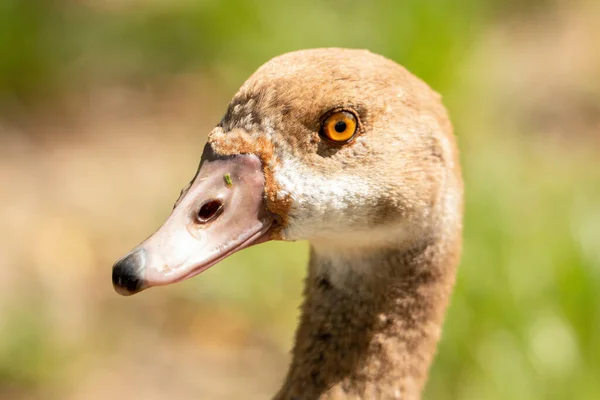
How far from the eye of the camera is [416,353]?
2.87 metres

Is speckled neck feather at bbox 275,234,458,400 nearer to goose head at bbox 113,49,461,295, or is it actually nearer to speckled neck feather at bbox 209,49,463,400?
speckled neck feather at bbox 209,49,463,400

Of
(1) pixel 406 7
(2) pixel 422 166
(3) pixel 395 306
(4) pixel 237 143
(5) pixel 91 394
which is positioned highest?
(1) pixel 406 7

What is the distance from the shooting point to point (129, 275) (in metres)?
2.29

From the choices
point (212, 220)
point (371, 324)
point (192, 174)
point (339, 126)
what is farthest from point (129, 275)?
point (192, 174)

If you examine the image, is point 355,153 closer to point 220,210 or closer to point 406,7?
point 220,210

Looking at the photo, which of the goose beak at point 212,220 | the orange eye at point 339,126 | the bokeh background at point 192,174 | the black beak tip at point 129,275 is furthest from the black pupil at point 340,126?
the bokeh background at point 192,174

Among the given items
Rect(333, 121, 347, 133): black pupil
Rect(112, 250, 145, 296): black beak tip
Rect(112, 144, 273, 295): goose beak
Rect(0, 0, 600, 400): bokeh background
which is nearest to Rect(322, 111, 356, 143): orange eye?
Rect(333, 121, 347, 133): black pupil

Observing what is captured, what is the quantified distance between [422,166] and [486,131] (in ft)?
11.0

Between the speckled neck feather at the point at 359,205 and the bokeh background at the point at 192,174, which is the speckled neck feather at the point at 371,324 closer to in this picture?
the speckled neck feather at the point at 359,205

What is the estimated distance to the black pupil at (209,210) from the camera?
97.5 inches

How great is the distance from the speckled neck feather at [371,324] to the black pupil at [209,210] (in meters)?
0.47

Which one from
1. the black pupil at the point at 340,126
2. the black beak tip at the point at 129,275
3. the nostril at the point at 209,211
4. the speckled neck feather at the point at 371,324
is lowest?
the speckled neck feather at the point at 371,324

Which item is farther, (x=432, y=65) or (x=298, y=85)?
(x=432, y=65)

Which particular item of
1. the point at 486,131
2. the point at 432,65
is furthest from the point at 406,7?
the point at 486,131
